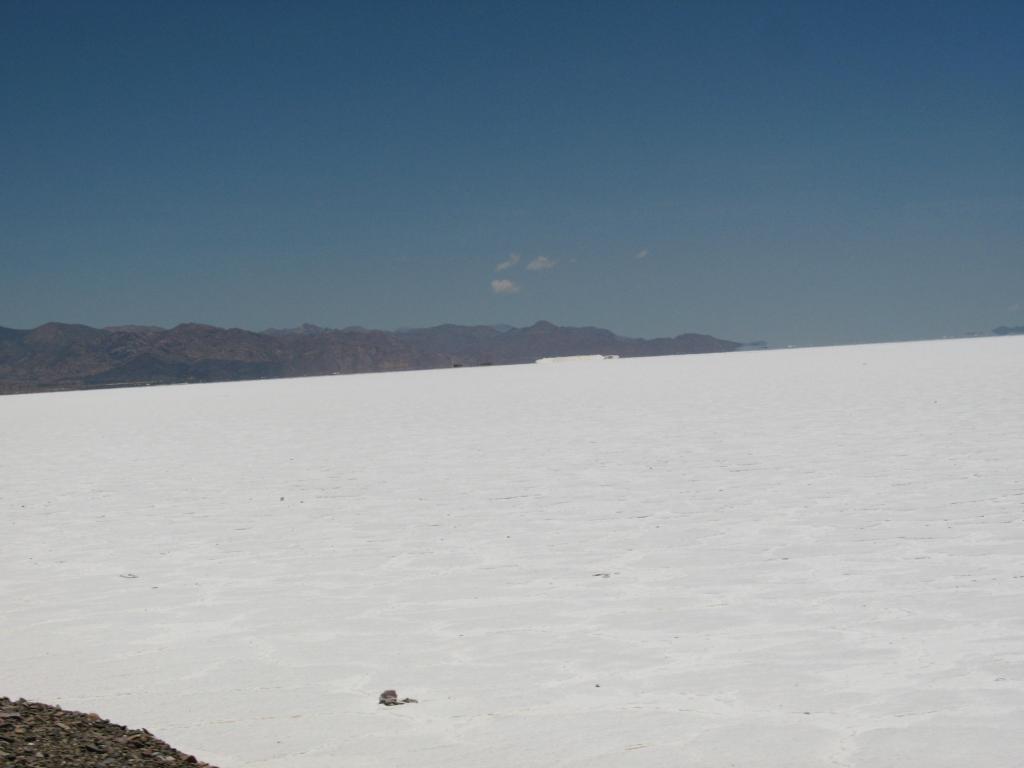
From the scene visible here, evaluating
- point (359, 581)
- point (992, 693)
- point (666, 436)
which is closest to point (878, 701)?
point (992, 693)

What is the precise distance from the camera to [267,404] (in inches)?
1121

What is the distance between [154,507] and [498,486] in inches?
106

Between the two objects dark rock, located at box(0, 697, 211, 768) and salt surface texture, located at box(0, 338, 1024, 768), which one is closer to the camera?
dark rock, located at box(0, 697, 211, 768)

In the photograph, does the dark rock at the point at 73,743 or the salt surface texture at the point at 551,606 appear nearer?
the dark rock at the point at 73,743

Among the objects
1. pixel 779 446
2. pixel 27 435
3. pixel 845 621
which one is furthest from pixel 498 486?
pixel 27 435

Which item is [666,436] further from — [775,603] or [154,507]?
[775,603]

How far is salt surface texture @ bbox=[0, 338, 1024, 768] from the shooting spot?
3209mm

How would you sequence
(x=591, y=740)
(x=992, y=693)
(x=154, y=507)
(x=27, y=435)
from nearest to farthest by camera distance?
(x=591, y=740) → (x=992, y=693) → (x=154, y=507) → (x=27, y=435)

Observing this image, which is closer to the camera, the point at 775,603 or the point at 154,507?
the point at 775,603

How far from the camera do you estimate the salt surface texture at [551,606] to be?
126 inches

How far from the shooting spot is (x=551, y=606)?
479 centimetres

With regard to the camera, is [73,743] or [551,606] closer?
[73,743]

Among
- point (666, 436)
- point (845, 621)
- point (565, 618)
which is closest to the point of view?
point (845, 621)

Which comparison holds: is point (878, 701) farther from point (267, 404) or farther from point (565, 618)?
point (267, 404)
